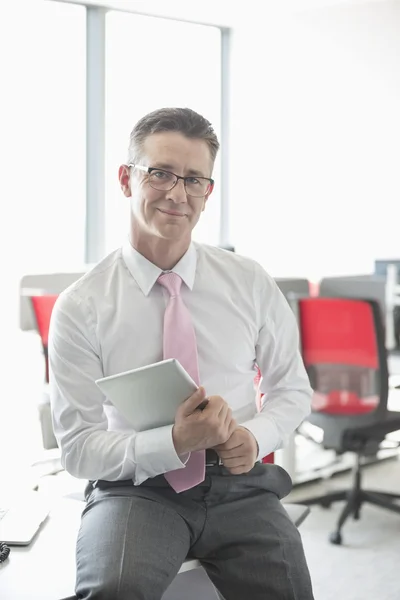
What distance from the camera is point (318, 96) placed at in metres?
6.15

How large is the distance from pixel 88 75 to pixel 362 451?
3708 mm

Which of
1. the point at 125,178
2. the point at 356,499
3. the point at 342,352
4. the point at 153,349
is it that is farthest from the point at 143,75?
the point at 153,349

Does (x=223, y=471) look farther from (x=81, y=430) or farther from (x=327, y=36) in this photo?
(x=327, y=36)

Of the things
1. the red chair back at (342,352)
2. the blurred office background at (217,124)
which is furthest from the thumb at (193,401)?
the blurred office background at (217,124)

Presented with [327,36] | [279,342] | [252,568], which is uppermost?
[327,36]

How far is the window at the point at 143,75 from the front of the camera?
591 centimetres

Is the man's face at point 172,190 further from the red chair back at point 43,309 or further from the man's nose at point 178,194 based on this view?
the red chair back at point 43,309

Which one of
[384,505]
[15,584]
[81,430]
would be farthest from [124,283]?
[384,505]

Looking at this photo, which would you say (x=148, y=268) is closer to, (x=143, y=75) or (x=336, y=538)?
(x=336, y=538)

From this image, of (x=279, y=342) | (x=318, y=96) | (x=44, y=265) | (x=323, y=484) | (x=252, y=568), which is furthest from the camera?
(x=318, y=96)

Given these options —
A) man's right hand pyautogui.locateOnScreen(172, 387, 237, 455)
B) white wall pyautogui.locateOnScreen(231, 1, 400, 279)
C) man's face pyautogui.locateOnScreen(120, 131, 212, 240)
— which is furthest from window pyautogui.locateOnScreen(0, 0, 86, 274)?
man's right hand pyautogui.locateOnScreen(172, 387, 237, 455)

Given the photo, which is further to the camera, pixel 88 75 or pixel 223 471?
pixel 88 75

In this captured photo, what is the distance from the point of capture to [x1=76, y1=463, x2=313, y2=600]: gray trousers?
60.5 inches

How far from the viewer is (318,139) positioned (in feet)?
20.3
